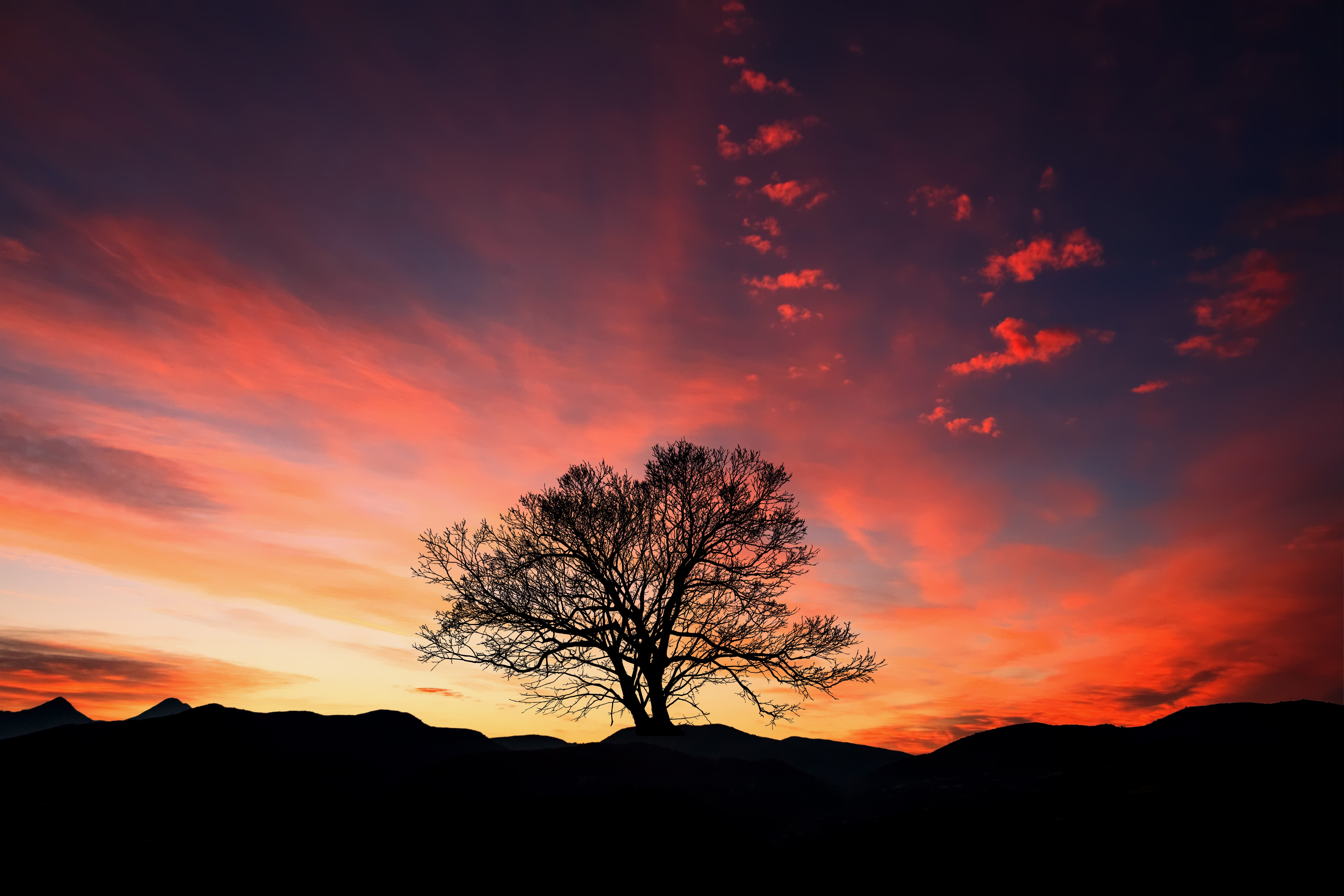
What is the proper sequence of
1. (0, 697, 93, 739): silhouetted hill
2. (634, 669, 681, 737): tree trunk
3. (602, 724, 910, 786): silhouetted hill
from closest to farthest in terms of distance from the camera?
(634, 669, 681, 737): tree trunk → (602, 724, 910, 786): silhouetted hill → (0, 697, 93, 739): silhouetted hill

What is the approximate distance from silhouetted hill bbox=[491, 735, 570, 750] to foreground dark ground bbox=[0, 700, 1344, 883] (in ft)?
10.0

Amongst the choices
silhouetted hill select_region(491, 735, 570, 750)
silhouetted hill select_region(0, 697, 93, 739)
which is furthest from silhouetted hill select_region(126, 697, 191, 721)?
silhouetted hill select_region(491, 735, 570, 750)

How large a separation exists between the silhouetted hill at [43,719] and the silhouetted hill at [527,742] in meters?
24.2

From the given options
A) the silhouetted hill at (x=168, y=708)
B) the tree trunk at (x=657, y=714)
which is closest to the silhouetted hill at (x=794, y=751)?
the tree trunk at (x=657, y=714)

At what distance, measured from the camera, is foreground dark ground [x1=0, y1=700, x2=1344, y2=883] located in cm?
774

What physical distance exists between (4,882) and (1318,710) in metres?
22.4

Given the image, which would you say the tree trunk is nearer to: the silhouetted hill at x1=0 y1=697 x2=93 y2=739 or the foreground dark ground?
the foreground dark ground

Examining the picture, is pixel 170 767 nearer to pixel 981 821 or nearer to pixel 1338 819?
pixel 981 821

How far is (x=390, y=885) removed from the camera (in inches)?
331

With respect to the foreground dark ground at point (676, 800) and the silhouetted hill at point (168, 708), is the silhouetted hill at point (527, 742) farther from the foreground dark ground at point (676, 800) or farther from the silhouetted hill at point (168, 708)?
the silhouetted hill at point (168, 708)

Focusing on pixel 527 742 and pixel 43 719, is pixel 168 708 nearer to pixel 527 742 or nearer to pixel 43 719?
pixel 43 719

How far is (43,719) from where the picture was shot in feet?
122

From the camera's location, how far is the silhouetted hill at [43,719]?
3691 centimetres

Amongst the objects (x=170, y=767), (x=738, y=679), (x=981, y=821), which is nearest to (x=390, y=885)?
(x=981, y=821)
